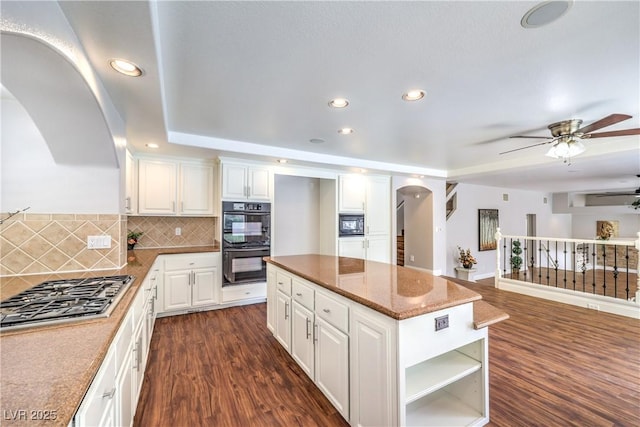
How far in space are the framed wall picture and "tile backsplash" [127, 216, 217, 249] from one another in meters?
6.54

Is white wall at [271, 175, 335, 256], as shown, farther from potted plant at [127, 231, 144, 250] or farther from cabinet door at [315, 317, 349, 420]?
cabinet door at [315, 317, 349, 420]

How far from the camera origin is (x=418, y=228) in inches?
249

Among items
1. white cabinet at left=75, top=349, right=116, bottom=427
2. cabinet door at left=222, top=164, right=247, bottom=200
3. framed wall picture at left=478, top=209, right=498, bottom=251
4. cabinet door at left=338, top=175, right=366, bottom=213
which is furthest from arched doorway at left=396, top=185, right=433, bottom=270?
white cabinet at left=75, top=349, right=116, bottom=427

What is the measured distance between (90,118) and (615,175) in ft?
29.2

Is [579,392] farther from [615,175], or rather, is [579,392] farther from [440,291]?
[615,175]

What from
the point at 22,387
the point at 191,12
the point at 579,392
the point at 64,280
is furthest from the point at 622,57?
the point at 64,280

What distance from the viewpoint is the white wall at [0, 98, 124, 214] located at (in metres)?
1.96

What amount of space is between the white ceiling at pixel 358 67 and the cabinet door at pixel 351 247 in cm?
215

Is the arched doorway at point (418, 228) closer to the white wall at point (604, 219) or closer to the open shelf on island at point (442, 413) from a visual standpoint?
the open shelf on island at point (442, 413)

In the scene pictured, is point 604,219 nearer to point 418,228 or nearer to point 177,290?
point 418,228

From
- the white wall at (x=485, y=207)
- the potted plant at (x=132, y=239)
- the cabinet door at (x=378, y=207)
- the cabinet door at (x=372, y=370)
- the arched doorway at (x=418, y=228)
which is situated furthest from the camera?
the white wall at (x=485, y=207)

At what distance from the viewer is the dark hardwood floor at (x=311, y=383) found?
1838 mm

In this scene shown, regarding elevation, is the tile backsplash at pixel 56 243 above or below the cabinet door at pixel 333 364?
above

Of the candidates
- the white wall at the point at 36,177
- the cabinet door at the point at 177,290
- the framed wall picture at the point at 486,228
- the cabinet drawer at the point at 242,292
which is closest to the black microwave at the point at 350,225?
the cabinet drawer at the point at 242,292
